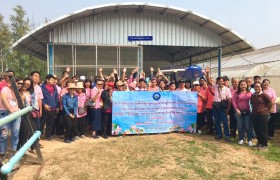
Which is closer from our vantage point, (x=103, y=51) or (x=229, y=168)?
(x=229, y=168)

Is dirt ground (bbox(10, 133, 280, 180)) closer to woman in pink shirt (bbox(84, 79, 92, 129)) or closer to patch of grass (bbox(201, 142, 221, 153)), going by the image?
patch of grass (bbox(201, 142, 221, 153))

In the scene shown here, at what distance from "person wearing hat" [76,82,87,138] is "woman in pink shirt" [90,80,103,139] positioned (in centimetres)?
23

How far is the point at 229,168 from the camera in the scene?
515cm

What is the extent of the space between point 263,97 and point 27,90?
514cm

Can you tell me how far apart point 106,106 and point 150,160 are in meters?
2.42

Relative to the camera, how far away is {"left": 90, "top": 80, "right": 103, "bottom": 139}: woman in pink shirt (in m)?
7.44

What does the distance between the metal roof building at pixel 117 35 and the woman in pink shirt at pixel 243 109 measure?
5668 mm

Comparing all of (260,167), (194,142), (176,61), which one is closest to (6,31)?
(176,61)

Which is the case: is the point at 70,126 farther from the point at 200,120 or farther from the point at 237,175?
the point at 237,175

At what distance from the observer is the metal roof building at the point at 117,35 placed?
11195 millimetres

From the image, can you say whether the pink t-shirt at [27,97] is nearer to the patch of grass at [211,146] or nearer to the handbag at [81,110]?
the handbag at [81,110]

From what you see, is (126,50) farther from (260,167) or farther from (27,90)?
(260,167)

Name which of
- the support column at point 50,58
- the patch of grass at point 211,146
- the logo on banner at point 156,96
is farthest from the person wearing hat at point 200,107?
the support column at point 50,58

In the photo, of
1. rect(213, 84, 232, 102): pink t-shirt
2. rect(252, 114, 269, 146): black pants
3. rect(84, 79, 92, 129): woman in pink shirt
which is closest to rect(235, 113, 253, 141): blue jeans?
rect(252, 114, 269, 146): black pants
